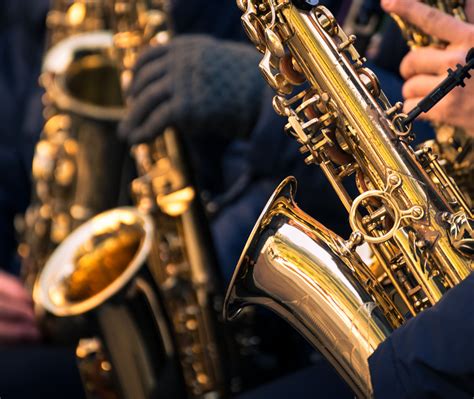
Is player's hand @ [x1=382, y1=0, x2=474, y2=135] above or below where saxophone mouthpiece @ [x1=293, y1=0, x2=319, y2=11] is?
below

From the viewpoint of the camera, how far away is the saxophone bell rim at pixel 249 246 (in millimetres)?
1099

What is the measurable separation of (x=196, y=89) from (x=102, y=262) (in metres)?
0.44

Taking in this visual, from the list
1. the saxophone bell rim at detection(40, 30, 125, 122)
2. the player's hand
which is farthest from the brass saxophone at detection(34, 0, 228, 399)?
the player's hand

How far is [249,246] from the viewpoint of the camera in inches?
43.4

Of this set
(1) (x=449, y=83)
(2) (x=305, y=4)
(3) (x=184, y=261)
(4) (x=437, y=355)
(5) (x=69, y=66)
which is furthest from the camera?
(5) (x=69, y=66)

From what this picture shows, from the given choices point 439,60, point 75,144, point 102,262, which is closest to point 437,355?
point 439,60

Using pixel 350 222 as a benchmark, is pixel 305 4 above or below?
above

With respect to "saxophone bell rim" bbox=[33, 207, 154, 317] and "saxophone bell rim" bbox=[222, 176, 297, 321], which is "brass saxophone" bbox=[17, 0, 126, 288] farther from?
"saxophone bell rim" bbox=[222, 176, 297, 321]

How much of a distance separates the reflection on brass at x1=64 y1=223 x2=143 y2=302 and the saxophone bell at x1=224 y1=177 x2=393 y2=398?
2.39 feet

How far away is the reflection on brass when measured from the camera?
5.95ft

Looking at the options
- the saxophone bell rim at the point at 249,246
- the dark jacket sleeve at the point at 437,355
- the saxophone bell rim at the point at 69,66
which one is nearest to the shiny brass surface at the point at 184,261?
the saxophone bell rim at the point at 69,66

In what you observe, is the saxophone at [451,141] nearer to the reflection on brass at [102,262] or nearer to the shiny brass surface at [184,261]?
the shiny brass surface at [184,261]

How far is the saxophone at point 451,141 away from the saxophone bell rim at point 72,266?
72 centimetres

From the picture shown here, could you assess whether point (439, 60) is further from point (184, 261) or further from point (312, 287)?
point (184, 261)
